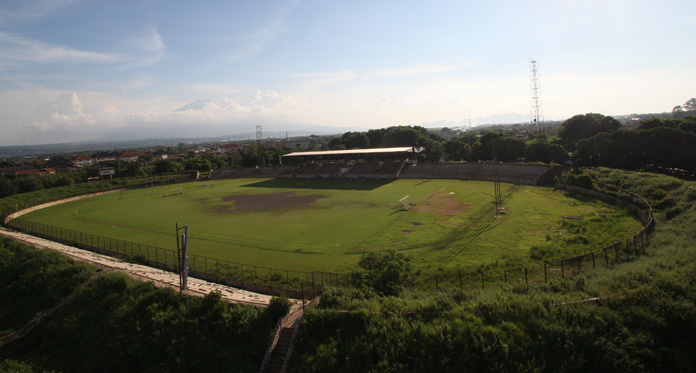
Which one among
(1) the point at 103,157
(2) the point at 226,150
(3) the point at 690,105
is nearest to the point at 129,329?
(1) the point at 103,157

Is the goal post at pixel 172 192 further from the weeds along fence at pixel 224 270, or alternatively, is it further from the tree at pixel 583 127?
the tree at pixel 583 127

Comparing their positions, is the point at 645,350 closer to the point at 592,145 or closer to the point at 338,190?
the point at 338,190

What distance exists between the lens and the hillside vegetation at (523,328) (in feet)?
32.9

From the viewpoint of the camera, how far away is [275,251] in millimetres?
23000

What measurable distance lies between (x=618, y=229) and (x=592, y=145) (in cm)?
3099

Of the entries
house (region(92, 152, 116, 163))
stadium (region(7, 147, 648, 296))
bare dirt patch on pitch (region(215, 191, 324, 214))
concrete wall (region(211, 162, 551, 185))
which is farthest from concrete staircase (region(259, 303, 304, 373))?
house (region(92, 152, 116, 163))

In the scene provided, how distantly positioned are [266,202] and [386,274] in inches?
1080

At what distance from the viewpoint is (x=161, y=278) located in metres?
18.8

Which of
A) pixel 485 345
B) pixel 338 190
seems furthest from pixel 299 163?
pixel 485 345

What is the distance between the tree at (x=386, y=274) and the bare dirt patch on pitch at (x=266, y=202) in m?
21.5

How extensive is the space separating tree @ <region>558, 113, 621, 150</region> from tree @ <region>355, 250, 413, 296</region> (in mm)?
62372

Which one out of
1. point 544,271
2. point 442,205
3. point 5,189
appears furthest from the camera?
point 5,189

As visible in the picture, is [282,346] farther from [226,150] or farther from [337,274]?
[226,150]

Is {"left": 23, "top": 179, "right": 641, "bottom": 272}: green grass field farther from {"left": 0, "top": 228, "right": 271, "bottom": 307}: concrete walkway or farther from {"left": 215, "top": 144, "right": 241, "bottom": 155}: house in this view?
{"left": 215, "top": 144, "right": 241, "bottom": 155}: house
